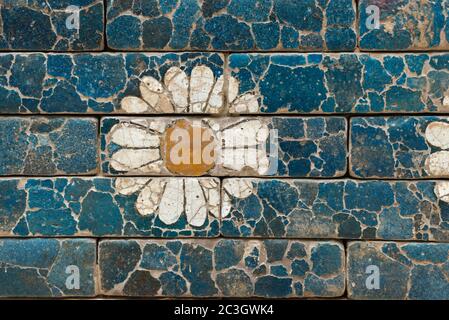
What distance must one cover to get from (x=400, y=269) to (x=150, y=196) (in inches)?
45.2

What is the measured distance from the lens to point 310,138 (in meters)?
2.87

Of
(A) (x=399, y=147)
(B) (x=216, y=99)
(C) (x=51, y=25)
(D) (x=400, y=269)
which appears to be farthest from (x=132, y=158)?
(D) (x=400, y=269)

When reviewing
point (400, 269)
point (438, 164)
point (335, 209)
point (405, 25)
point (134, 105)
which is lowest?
point (400, 269)

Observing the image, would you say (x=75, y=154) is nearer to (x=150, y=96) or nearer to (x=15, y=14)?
(x=150, y=96)

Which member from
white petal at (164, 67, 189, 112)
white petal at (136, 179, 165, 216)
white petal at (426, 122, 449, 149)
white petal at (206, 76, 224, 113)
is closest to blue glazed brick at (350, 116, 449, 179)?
white petal at (426, 122, 449, 149)

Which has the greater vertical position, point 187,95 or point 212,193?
point 187,95

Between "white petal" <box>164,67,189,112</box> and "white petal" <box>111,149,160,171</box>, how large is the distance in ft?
0.77

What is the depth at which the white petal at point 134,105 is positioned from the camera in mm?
2885

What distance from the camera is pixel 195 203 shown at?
114 inches

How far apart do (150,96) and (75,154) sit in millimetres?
418

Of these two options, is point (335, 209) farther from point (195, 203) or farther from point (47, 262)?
point (47, 262)

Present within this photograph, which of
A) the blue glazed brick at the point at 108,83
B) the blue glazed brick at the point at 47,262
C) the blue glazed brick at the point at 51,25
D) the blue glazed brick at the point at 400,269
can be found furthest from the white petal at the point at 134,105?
the blue glazed brick at the point at 400,269

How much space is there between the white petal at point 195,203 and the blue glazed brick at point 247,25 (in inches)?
23.8

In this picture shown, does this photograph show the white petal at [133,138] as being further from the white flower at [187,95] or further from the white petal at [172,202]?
the white petal at [172,202]
